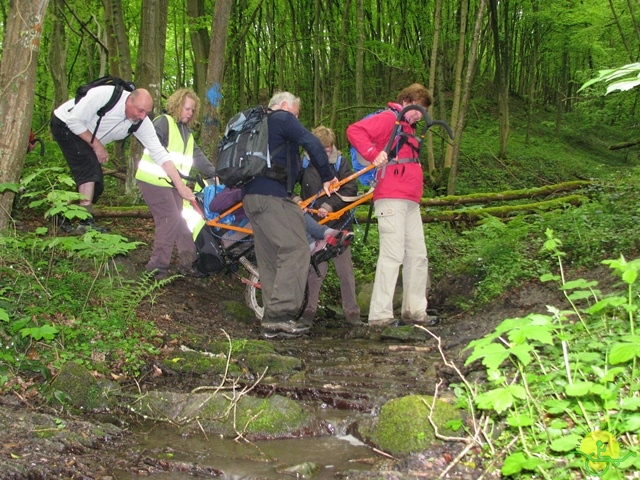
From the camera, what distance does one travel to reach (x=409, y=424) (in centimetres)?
339

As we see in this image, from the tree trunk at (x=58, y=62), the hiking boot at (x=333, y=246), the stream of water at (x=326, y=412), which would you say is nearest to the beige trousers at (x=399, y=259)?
the hiking boot at (x=333, y=246)

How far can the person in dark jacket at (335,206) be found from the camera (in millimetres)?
7199

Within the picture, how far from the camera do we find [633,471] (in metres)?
2.68

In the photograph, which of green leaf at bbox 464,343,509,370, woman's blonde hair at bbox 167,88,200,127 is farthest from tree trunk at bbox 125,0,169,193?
green leaf at bbox 464,343,509,370

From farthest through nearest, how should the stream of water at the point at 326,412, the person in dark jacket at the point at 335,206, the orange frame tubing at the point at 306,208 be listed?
1. the person in dark jacket at the point at 335,206
2. the orange frame tubing at the point at 306,208
3. the stream of water at the point at 326,412

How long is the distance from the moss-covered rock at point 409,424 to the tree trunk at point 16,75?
168 inches

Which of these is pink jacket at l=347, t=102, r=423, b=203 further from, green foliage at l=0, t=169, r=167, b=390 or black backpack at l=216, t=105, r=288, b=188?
green foliage at l=0, t=169, r=167, b=390

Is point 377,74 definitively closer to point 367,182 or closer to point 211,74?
point 211,74

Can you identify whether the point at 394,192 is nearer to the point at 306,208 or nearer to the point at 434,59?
the point at 306,208

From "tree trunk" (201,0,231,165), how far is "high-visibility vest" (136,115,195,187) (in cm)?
177

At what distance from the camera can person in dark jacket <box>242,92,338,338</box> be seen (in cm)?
612

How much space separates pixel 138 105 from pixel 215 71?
2429 mm

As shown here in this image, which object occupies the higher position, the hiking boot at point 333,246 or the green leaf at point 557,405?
the hiking boot at point 333,246

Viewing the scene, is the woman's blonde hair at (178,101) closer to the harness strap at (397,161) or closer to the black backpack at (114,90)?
the black backpack at (114,90)
